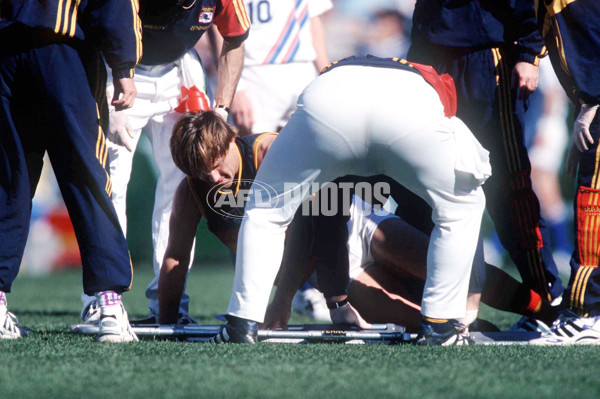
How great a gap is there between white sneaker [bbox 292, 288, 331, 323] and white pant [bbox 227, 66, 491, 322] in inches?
64.1

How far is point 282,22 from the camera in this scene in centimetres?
502

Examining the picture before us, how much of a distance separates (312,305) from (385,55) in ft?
10.9

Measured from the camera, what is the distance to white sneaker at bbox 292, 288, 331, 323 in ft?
14.7

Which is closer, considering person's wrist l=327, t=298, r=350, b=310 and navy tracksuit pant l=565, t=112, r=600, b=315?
navy tracksuit pant l=565, t=112, r=600, b=315

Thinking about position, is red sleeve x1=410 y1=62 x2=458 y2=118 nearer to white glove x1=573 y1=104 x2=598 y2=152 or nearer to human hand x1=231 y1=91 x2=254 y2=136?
white glove x1=573 y1=104 x2=598 y2=152

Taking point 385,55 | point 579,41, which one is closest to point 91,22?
point 579,41

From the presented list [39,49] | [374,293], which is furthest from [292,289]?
[39,49]

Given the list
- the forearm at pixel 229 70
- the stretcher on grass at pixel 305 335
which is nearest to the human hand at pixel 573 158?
the stretcher on grass at pixel 305 335

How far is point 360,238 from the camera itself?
145 inches

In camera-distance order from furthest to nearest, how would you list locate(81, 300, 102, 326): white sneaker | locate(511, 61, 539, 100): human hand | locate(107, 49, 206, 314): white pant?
locate(107, 49, 206, 314): white pant < locate(511, 61, 539, 100): human hand < locate(81, 300, 102, 326): white sneaker

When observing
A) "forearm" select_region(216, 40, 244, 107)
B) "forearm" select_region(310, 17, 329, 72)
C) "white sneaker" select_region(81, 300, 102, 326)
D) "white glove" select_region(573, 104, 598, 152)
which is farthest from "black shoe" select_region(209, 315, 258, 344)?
"forearm" select_region(310, 17, 329, 72)

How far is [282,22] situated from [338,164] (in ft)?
8.19

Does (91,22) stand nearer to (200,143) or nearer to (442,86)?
(200,143)

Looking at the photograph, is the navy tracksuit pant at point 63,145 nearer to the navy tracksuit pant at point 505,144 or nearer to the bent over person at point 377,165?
the bent over person at point 377,165
